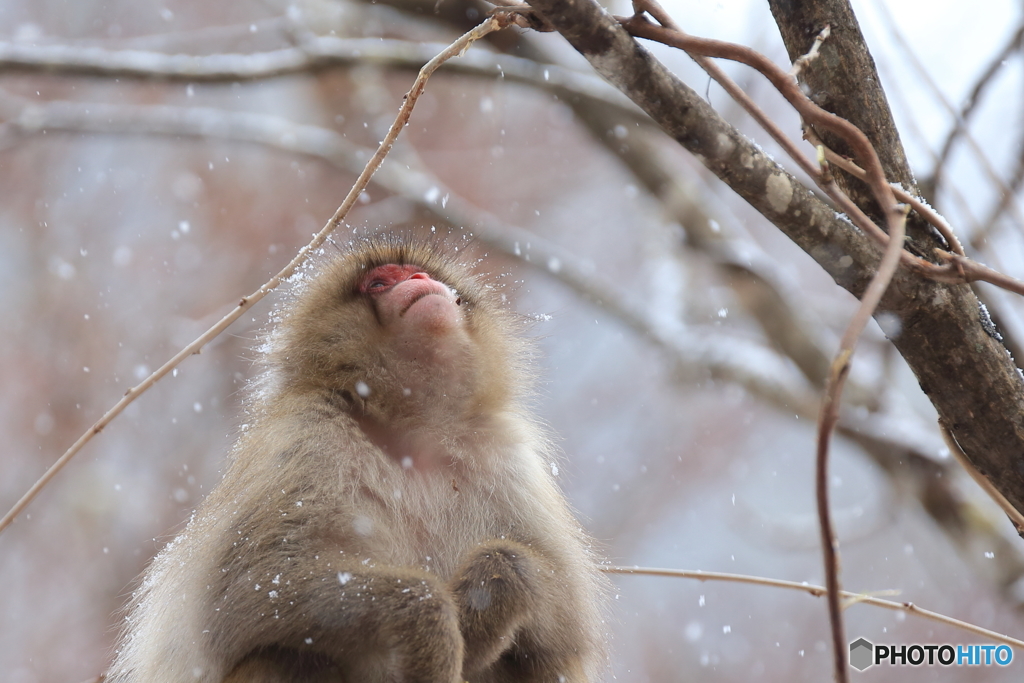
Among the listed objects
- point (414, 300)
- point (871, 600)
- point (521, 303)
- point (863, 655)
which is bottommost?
point (521, 303)

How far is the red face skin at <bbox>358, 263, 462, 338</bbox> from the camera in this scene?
7.14 feet

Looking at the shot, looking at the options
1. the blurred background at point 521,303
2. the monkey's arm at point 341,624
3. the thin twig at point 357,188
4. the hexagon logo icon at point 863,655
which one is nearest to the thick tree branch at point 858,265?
the thin twig at point 357,188

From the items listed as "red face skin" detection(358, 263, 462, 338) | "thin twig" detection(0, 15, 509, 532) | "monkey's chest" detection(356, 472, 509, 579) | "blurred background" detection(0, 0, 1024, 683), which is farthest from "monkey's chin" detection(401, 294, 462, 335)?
"blurred background" detection(0, 0, 1024, 683)

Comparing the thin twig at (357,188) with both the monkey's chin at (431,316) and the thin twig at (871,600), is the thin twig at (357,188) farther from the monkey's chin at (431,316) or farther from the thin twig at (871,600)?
the thin twig at (871,600)

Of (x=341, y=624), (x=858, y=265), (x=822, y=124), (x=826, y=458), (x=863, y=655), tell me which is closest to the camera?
(x=826, y=458)

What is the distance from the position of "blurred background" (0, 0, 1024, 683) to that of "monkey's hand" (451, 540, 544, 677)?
3.22 m

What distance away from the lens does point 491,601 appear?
5.71 feet

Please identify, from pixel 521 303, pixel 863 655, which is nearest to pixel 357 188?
pixel 863 655

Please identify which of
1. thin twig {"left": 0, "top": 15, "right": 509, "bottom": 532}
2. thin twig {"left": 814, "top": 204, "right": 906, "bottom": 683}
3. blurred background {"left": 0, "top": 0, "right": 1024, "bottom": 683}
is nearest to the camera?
thin twig {"left": 814, "top": 204, "right": 906, "bottom": 683}

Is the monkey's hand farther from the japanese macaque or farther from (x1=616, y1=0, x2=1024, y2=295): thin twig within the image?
(x1=616, y1=0, x2=1024, y2=295): thin twig

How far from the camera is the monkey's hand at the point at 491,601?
5.72 feet

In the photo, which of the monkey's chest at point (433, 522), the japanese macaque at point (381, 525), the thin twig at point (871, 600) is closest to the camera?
the thin twig at point (871, 600)

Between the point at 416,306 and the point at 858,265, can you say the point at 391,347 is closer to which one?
the point at 416,306

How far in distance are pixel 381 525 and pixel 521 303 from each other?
2.75 metres
